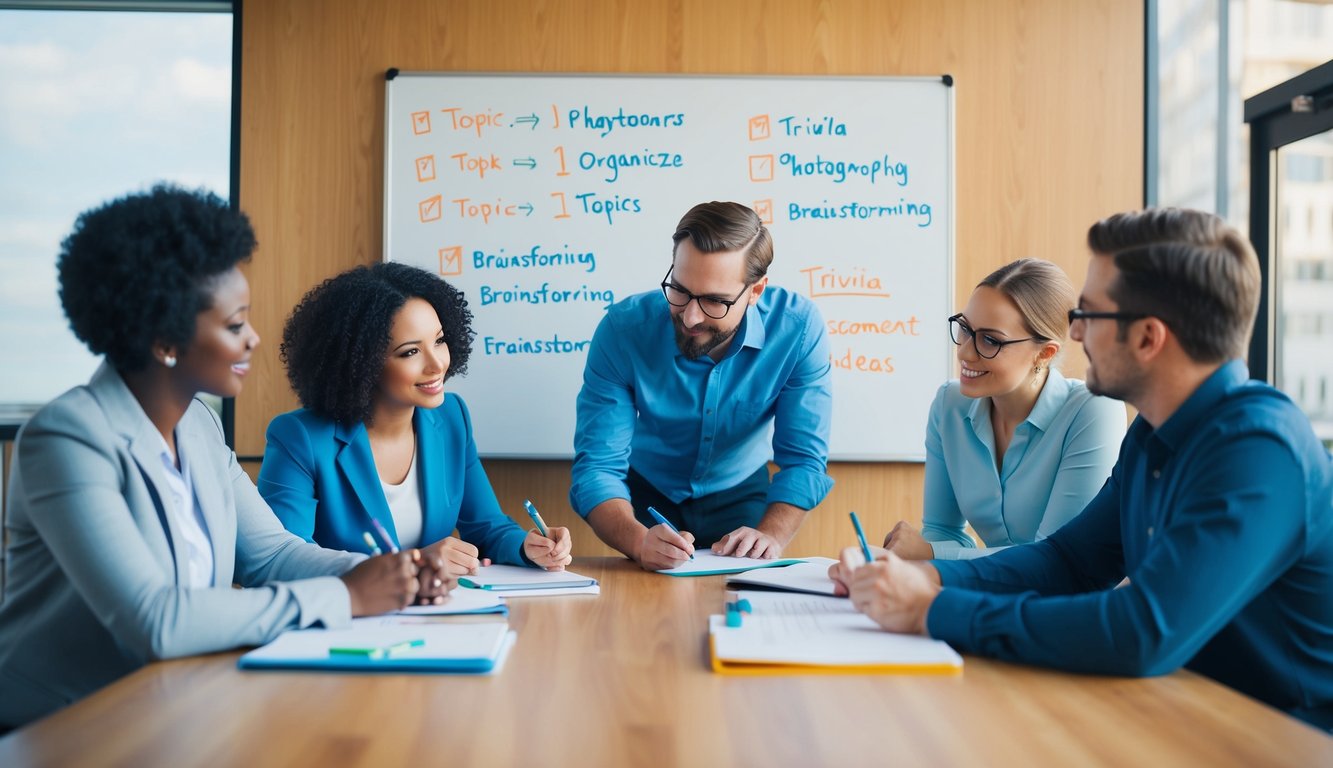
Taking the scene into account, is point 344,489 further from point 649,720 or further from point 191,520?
point 649,720

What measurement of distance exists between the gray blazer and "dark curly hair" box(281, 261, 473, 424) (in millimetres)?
662

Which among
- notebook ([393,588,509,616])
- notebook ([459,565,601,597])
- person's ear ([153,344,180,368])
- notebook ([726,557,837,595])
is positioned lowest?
notebook ([459,565,601,597])

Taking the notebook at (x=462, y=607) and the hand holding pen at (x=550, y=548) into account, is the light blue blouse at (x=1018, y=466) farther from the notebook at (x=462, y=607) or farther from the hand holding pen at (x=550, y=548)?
the notebook at (x=462, y=607)

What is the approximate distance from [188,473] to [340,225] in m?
1.71

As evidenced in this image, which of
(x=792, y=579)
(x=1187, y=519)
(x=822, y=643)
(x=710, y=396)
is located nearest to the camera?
(x=1187, y=519)

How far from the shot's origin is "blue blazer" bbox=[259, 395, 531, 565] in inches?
74.8

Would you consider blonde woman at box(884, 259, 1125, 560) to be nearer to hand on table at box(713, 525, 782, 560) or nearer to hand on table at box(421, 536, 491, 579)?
hand on table at box(713, 525, 782, 560)

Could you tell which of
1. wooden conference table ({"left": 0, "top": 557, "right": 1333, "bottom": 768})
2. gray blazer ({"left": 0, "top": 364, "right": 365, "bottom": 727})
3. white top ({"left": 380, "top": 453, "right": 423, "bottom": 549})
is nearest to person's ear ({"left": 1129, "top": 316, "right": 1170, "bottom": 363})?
wooden conference table ({"left": 0, "top": 557, "right": 1333, "bottom": 768})

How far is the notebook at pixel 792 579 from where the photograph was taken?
1601mm

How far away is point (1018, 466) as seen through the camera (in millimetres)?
2043

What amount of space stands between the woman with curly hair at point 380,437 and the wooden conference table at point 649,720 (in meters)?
0.71

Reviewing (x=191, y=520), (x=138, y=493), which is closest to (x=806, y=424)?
(x=191, y=520)

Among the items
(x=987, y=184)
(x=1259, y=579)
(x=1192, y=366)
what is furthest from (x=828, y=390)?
(x=1259, y=579)

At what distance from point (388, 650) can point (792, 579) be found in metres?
0.70
